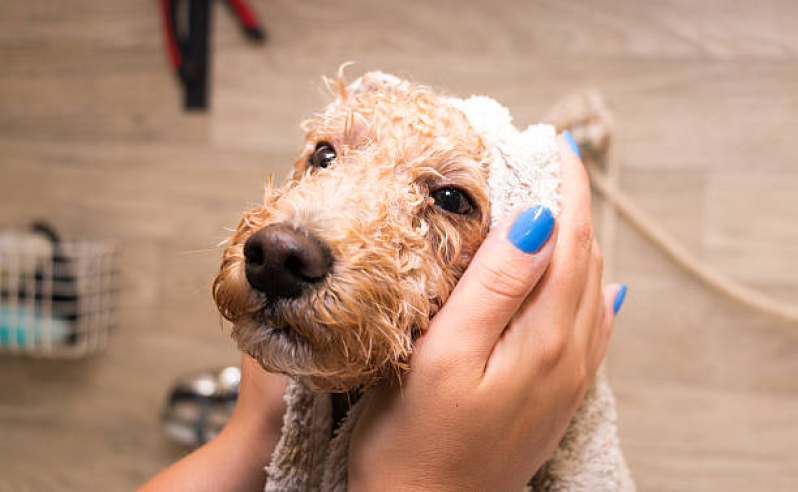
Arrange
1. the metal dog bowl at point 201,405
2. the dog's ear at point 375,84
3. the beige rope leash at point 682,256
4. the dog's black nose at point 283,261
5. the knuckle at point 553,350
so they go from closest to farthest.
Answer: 1. the dog's black nose at point 283,261
2. the knuckle at point 553,350
3. the dog's ear at point 375,84
4. the beige rope leash at point 682,256
5. the metal dog bowl at point 201,405

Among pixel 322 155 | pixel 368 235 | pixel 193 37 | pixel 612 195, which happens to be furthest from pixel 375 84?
pixel 193 37

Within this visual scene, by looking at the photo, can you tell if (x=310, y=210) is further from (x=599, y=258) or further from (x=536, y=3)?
(x=536, y=3)

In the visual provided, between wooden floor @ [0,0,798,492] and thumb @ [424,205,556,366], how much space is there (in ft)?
1.86

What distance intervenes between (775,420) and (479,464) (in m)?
0.80

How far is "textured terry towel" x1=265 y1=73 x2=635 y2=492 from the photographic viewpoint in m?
0.50

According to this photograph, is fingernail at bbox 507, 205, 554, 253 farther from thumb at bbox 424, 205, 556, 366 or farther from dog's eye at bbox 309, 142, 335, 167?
dog's eye at bbox 309, 142, 335, 167

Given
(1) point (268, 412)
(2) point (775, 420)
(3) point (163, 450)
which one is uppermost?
(1) point (268, 412)

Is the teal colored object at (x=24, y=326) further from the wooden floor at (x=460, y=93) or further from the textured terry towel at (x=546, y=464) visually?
the textured terry towel at (x=546, y=464)

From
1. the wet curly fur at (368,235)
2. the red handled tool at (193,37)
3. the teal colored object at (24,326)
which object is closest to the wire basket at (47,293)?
the teal colored object at (24,326)

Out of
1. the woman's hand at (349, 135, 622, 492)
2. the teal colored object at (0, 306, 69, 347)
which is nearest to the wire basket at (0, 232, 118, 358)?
the teal colored object at (0, 306, 69, 347)

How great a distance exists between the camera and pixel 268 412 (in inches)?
21.4

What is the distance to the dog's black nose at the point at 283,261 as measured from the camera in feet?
1.18

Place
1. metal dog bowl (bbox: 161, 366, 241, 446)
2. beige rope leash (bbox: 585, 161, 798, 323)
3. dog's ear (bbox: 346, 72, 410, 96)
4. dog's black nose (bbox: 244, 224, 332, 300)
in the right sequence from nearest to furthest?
dog's black nose (bbox: 244, 224, 332, 300)
dog's ear (bbox: 346, 72, 410, 96)
beige rope leash (bbox: 585, 161, 798, 323)
metal dog bowl (bbox: 161, 366, 241, 446)

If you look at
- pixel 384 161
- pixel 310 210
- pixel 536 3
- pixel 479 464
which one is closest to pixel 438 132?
pixel 384 161
